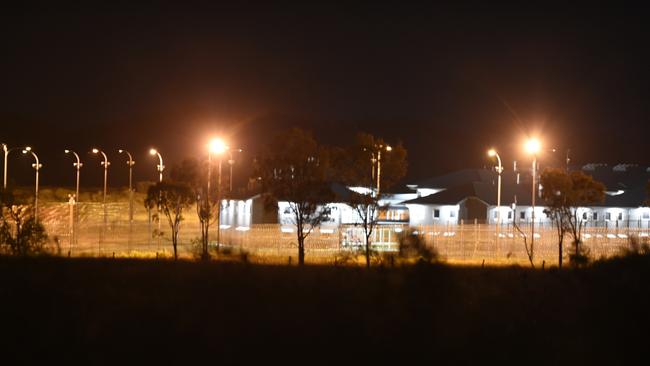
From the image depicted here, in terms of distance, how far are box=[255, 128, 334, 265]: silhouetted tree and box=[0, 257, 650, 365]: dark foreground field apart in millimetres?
12539

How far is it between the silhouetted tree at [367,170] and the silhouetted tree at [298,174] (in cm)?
144

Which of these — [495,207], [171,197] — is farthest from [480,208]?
[171,197]

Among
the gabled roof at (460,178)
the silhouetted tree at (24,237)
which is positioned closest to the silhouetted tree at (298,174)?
the silhouetted tree at (24,237)

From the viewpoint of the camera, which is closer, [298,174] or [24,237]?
[24,237]

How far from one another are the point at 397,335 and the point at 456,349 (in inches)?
36.7

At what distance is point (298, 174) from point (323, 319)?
53.3ft

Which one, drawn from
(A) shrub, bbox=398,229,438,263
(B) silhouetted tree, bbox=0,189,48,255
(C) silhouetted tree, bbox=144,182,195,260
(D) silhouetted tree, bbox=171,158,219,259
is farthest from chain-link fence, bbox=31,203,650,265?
(A) shrub, bbox=398,229,438,263

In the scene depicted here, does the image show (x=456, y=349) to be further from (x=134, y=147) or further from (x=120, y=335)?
(x=134, y=147)

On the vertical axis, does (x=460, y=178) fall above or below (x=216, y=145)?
above

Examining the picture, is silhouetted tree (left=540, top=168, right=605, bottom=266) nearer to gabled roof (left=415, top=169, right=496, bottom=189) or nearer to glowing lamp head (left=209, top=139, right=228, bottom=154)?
glowing lamp head (left=209, top=139, right=228, bottom=154)

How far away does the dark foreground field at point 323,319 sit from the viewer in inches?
450

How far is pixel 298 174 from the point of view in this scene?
1125 inches

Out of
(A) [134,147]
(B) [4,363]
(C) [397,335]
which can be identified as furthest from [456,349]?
(A) [134,147]

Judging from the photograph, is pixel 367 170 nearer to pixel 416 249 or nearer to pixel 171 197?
pixel 171 197
